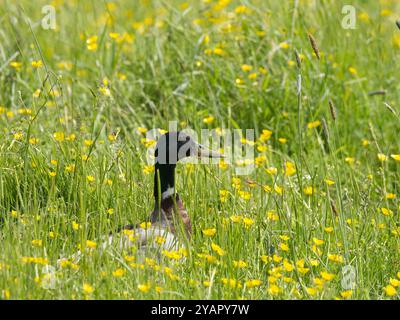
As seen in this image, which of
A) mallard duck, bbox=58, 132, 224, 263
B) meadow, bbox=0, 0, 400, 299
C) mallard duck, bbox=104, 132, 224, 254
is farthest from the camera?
mallard duck, bbox=104, 132, 224, 254

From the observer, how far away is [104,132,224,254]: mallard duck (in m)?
4.15

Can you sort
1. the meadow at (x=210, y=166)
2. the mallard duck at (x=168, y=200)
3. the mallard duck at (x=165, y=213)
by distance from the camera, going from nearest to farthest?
the meadow at (x=210, y=166), the mallard duck at (x=165, y=213), the mallard duck at (x=168, y=200)

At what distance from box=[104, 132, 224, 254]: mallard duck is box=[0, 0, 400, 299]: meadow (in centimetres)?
8

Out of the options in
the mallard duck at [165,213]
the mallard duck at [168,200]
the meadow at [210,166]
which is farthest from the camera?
the mallard duck at [168,200]

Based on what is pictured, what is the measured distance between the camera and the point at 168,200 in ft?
15.1

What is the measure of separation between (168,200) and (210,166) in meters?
0.34

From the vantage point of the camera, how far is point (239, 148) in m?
5.53

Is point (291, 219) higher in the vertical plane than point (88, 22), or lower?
lower

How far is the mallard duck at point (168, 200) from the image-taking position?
415cm

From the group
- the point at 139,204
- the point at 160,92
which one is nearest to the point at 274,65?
the point at 160,92

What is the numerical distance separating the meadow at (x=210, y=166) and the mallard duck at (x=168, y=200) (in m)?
0.08

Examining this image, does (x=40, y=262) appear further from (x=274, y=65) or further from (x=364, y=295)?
(x=274, y=65)

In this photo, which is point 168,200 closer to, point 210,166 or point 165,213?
point 165,213
